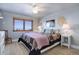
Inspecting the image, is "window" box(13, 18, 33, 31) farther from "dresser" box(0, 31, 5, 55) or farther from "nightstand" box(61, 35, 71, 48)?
"nightstand" box(61, 35, 71, 48)

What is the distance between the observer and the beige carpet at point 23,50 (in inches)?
60.3

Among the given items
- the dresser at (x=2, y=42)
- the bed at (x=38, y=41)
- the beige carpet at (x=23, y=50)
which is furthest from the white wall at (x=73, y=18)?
the dresser at (x=2, y=42)

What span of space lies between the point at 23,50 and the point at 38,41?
335 millimetres

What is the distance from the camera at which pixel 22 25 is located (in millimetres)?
1648

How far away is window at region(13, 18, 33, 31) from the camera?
5.28 feet

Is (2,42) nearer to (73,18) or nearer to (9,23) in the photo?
(9,23)

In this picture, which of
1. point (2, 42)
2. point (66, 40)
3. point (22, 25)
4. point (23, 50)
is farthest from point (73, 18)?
point (2, 42)

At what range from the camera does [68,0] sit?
1.54 metres

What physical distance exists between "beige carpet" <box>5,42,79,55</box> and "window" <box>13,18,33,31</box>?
0.99 feet

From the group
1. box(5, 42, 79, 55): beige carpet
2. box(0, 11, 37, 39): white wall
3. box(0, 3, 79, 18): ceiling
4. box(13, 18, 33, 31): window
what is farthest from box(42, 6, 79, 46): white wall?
box(0, 11, 37, 39): white wall

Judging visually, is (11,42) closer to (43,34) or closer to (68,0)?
(43,34)

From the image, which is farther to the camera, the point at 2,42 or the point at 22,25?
the point at 22,25
